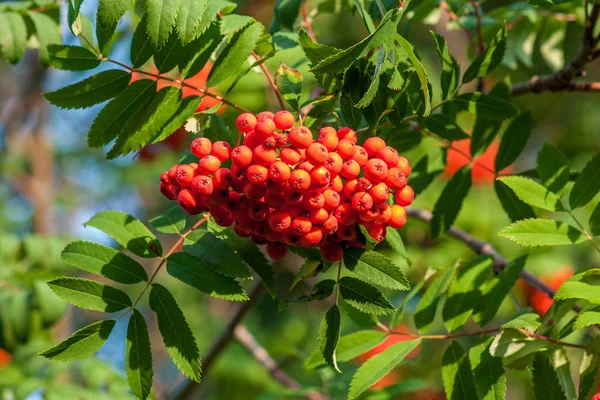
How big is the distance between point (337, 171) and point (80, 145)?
4364mm

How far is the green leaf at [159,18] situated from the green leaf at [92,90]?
235mm

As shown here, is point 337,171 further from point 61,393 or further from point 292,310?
point 292,310

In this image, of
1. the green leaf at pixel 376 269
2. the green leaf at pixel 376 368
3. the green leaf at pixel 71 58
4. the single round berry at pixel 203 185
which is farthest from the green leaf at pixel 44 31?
the green leaf at pixel 376 368

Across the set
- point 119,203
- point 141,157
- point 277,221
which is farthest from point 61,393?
point 119,203

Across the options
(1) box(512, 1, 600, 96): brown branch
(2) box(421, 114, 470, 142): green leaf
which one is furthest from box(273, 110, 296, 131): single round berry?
(1) box(512, 1, 600, 96): brown branch

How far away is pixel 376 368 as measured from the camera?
128 centimetres

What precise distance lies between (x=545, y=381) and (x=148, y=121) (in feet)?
3.03

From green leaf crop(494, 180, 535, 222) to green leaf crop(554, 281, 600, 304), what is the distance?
38 centimetres

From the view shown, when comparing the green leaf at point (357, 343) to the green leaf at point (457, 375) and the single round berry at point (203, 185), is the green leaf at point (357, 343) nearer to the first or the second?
the green leaf at point (457, 375)

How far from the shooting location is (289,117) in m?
1.09

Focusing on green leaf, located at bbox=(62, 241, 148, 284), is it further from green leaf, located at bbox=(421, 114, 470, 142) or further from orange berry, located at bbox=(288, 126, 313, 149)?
green leaf, located at bbox=(421, 114, 470, 142)

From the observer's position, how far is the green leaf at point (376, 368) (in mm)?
1249

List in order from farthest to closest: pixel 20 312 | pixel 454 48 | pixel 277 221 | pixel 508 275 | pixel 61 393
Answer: pixel 454 48 < pixel 20 312 < pixel 61 393 < pixel 508 275 < pixel 277 221

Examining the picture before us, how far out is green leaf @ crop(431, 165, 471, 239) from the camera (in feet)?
5.07
